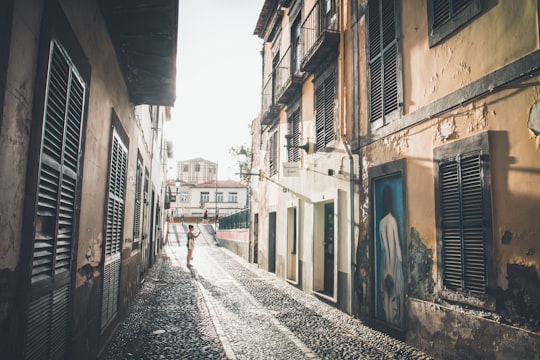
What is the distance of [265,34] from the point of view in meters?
18.9

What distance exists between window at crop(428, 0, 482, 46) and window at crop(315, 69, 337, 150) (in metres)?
3.78

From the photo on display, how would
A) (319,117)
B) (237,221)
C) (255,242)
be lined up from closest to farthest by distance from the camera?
1. (319,117)
2. (255,242)
3. (237,221)

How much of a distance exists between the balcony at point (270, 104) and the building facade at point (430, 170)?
166 inches

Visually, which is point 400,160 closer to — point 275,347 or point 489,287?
point 489,287

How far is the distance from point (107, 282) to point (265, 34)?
611 inches

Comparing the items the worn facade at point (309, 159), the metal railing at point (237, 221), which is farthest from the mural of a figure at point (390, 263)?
the metal railing at point (237, 221)

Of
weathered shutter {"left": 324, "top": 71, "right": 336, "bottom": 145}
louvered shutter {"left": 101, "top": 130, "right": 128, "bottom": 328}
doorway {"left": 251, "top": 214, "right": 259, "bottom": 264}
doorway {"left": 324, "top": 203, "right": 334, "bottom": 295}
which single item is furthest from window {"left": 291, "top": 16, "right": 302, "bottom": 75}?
doorway {"left": 251, "top": 214, "right": 259, "bottom": 264}

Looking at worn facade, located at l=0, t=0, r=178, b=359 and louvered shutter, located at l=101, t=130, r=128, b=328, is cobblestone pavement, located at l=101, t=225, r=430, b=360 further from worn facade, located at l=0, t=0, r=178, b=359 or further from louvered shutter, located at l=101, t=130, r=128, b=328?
worn facade, located at l=0, t=0, r=178, b=359

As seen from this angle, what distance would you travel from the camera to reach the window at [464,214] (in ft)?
16.6

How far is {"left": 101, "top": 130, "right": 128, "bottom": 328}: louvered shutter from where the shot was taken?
232 inches

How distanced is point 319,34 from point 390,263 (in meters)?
6.53

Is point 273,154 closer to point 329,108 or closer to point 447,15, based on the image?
point 329,108

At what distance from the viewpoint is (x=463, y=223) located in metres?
5.43

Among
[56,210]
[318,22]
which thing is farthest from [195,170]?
[56,210]
